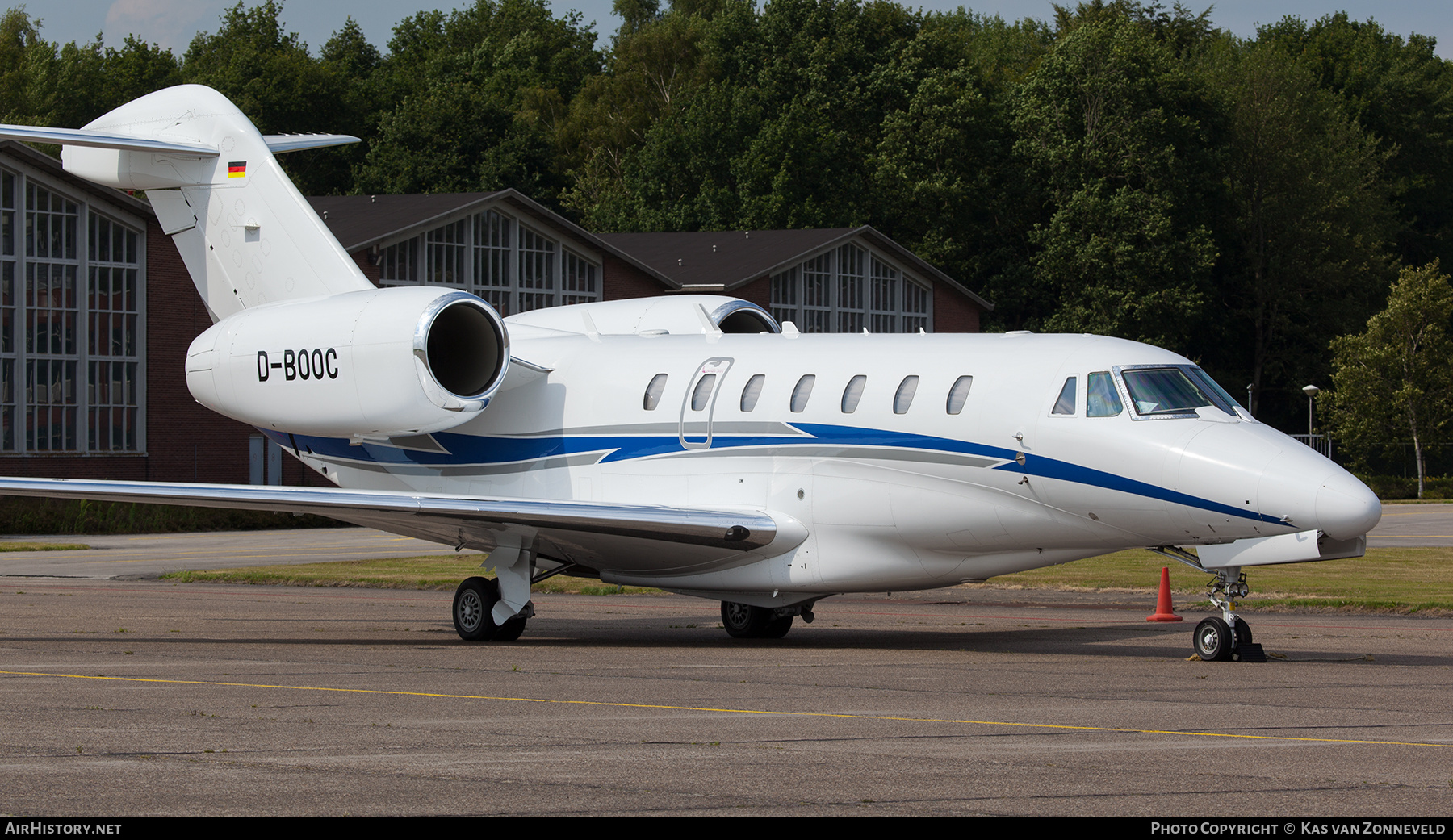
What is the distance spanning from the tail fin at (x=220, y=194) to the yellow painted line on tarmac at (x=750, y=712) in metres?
7.47

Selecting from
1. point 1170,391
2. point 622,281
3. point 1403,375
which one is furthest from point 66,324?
point 1403,375

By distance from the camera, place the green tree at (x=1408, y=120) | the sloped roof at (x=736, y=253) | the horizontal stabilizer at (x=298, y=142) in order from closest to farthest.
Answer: the horizontal stabilizer at (x=298, y=142) < the sloped roof at (x=736, y=253) < the green tree at (x=1408, y=120)

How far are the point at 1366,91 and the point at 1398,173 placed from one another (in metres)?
5.34

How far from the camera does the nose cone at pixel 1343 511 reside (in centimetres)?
1419

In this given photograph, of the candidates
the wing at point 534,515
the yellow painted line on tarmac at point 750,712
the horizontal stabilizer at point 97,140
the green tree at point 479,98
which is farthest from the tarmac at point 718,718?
the green tree at point 479,98

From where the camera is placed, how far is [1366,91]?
98375 mm

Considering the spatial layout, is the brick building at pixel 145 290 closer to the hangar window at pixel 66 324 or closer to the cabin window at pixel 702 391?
the hangar window at pixel 66 324

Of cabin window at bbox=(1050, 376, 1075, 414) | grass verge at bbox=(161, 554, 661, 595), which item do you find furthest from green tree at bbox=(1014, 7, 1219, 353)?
cabin window at bbox=(1050, 376, 1075, 414)

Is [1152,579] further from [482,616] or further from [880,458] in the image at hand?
[482,616]

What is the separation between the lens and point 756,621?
1908 centimetres

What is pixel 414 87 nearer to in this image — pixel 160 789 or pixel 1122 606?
pixel 1122 606

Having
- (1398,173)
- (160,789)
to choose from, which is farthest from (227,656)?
(1398,173)

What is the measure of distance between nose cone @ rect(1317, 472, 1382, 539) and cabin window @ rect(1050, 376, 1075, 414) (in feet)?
8.10

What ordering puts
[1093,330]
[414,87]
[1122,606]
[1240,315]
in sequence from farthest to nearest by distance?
[414,87], [1240,315], [1093,330], [1122,606]
